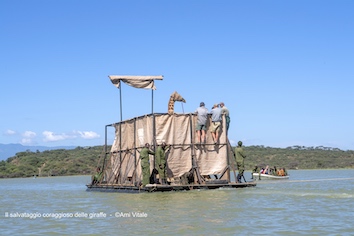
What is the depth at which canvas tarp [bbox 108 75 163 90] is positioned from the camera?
26438mm

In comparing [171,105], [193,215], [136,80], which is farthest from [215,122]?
[193,215]

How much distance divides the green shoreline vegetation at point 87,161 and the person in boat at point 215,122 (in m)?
46.6

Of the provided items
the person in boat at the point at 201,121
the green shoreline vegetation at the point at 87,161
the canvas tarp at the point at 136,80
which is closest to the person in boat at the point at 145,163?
the person in boat at the point at 201,121

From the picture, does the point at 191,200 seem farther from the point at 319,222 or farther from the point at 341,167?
the point at 341,167

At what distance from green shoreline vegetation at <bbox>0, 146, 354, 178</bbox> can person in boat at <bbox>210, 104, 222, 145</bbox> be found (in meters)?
46.6

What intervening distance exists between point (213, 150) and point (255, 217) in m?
9.80

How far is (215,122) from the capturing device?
2495 centimetres

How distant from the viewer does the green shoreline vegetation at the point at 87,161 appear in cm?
7912

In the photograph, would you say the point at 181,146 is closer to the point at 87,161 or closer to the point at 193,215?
the point at 193,215

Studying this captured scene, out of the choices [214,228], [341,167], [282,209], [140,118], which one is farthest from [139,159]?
[341,167]

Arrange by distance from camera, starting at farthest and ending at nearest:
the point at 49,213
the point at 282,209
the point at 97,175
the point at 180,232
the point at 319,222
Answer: the point at 97,175, the point at 49,213, the point at 282,209, the point at 319,222, the point at 180,232

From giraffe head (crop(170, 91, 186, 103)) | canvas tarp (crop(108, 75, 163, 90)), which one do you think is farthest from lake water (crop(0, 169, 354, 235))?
canvas tarp (crop(108, 75, 163, 90))

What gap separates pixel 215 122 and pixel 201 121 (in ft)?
2.23

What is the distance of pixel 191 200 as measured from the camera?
19922 mm
